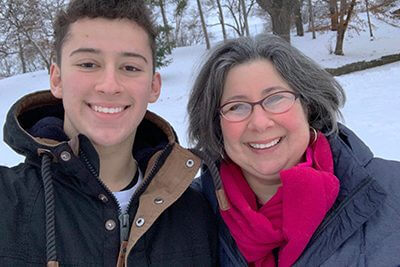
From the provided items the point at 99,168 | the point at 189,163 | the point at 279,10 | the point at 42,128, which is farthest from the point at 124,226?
the point at 279,10

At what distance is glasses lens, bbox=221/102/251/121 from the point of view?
6.91 ft

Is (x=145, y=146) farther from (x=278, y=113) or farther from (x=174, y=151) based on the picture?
(x=278, y=113)

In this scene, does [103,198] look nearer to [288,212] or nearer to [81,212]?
[81,212]

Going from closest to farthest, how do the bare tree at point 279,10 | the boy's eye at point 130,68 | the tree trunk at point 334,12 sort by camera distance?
the boy's eye at point 130,68 < the bare tree at point 279,10 < the tree trunk at point 334,12

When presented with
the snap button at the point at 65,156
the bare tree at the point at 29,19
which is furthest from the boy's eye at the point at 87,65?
the bare tree at the point at 29,19

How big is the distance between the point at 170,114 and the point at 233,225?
1063 cm

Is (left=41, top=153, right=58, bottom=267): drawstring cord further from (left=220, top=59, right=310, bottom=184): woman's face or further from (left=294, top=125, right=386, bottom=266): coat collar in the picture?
(left=294, top=125, right=386, bottom=266): coat collar

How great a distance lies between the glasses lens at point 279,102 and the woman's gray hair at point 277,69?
0.07 meters

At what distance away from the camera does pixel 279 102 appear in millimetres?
2094

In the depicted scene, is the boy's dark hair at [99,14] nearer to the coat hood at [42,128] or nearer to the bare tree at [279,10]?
the coat hood at [42,128]

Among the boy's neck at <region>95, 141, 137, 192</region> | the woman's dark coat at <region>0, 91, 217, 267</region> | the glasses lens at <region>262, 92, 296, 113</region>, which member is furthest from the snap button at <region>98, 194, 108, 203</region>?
the glasses lens at <region>262, 92, 296, 113</region>

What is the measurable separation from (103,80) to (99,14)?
1.17 ft

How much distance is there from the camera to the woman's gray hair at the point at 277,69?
7.06ft

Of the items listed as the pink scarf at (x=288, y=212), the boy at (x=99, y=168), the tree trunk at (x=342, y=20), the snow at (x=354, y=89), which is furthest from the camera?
the tree trunk at (x=342, y=20)
